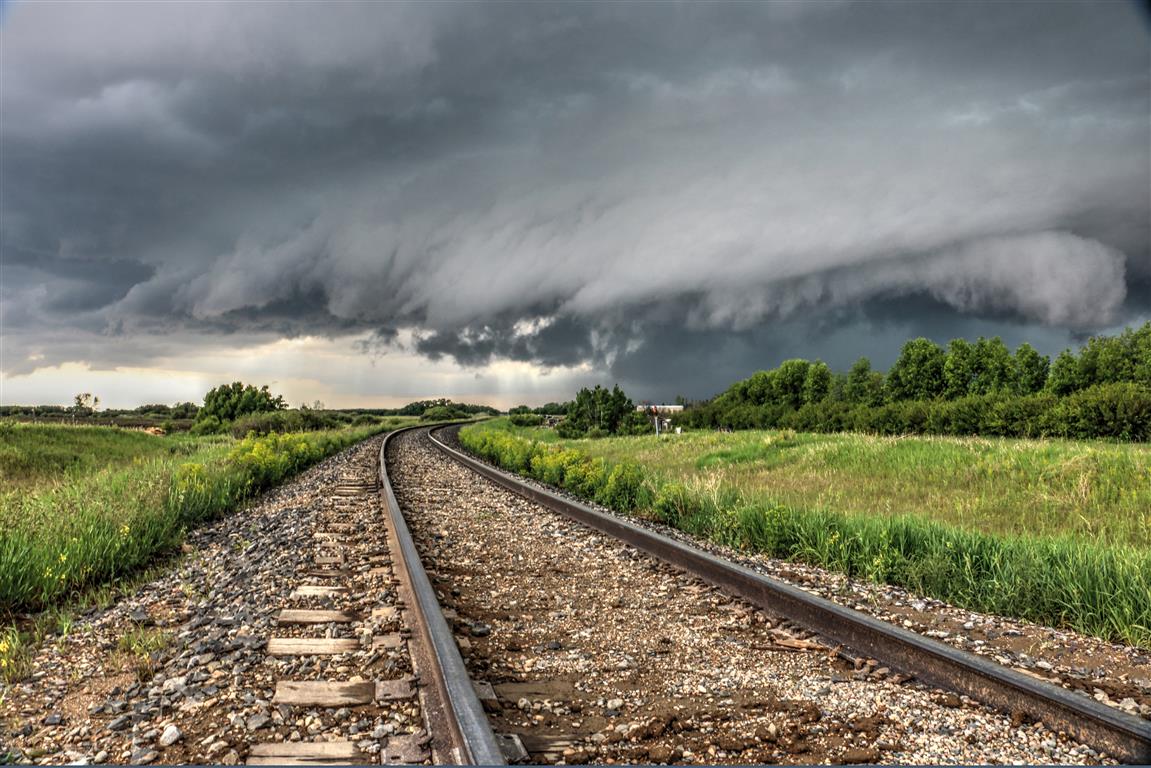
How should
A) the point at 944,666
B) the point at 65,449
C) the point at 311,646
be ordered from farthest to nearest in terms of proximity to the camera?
the point at 65,449, the point at 311,646, the point at 944,666

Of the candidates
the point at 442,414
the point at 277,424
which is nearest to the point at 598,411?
the point at 277,424

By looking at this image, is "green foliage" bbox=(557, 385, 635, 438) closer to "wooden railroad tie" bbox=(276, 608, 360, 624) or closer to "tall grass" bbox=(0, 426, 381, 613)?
"tall grass" bbox=(0, 426, 381, 613)

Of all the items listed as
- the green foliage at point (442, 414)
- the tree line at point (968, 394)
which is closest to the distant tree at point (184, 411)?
the green foliage at point (442, 414)

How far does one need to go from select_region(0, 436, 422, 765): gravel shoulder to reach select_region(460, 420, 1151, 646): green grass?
430 cm

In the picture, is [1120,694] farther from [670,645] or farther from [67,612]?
[67,612]

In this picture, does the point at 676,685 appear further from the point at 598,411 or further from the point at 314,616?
the point at 598,411

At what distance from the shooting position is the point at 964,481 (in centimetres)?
1219

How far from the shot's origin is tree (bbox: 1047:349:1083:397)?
4941cm

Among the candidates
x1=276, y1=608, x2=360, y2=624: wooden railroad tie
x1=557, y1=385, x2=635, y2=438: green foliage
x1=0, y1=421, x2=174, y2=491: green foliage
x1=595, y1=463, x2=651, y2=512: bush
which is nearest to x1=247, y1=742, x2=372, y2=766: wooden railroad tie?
x1=276, y1=608, x2=360, y2=624: wooden railroad tie

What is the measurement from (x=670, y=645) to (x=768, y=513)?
3606mm

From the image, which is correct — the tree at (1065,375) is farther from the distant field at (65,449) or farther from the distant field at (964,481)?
the distant field at (65,449)

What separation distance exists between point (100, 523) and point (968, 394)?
191 feet

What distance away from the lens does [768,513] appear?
24.8 feet

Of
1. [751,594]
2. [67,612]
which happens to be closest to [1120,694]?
[751,594]
